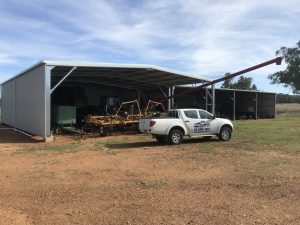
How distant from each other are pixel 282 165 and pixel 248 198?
4.16 metres

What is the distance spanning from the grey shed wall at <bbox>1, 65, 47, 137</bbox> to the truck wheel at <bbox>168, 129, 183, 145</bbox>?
6.23 metres

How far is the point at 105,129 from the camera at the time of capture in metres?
22.2

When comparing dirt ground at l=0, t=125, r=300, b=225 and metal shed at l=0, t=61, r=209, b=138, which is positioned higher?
metal shed at l=0, t=61, r=209, b=138

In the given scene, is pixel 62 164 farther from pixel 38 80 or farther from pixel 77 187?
pixel 38 80

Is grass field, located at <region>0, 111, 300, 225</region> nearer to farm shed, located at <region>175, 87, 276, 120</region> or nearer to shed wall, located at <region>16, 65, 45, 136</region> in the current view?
shed wall, located at <region>16, 65, 45, 136</region>

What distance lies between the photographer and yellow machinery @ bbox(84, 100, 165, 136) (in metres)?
22.2

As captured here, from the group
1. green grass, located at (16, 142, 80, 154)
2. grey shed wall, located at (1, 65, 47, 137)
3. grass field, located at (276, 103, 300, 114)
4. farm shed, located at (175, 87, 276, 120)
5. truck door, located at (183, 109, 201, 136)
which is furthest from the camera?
grass field, located at (276, 103, 300, 114)

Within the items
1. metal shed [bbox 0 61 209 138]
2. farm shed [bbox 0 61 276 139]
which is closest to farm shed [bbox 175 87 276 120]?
farm shed [bbox 0 61 276 139]

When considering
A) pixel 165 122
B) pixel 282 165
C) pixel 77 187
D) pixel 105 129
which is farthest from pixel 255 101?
pixel 77 187

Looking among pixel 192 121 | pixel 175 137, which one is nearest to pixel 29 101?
pixel 175 137

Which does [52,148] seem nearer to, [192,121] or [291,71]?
[192,121]

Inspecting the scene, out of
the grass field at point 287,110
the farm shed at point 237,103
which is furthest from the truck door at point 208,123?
the grass field at point 287,110

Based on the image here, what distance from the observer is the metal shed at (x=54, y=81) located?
65.2ft

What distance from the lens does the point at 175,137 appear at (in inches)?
679
